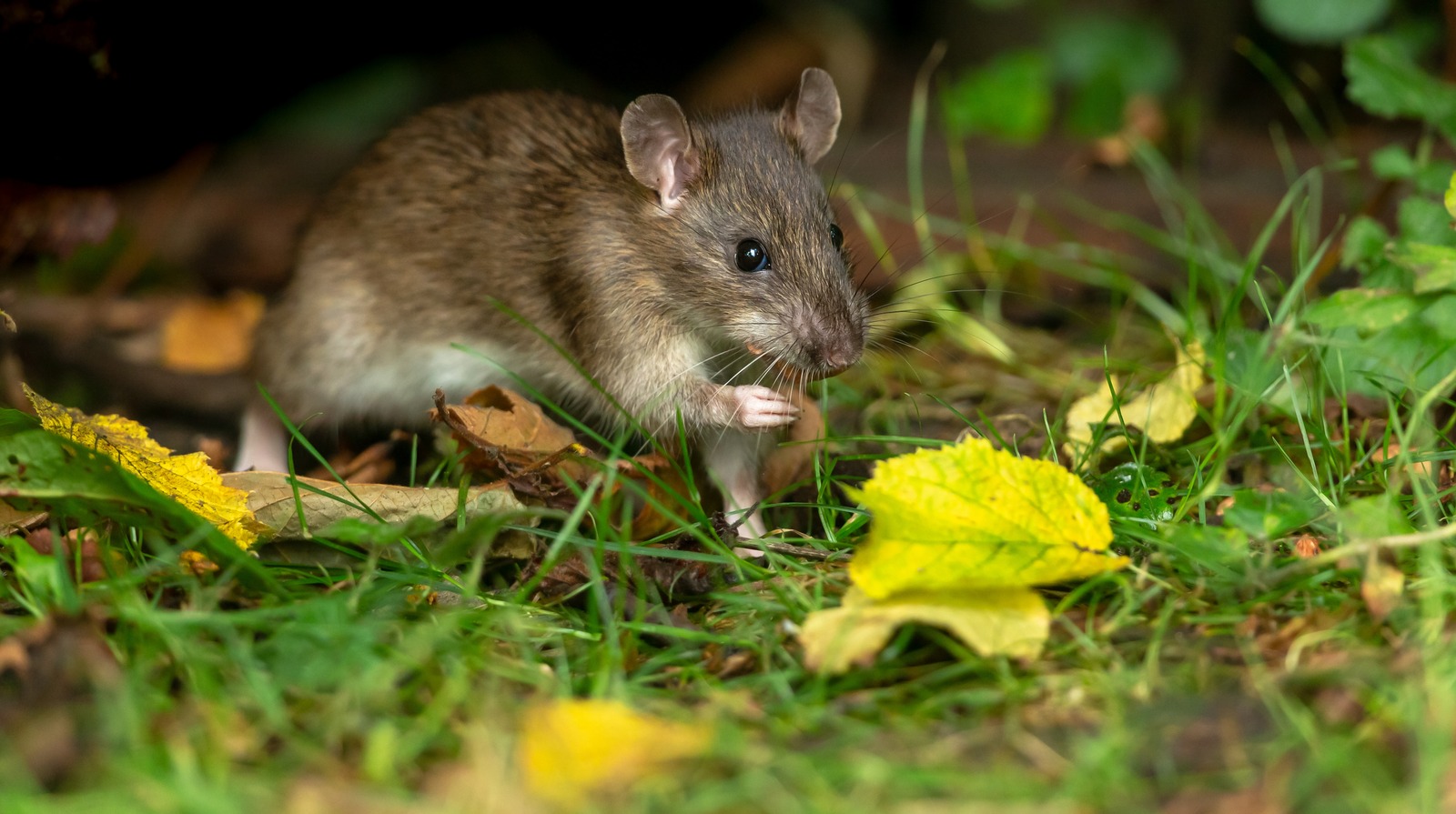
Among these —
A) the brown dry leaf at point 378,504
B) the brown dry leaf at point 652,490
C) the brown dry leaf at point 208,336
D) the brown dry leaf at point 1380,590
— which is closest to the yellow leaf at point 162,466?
the brown dry leaf at point 378,504

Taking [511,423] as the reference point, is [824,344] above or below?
above

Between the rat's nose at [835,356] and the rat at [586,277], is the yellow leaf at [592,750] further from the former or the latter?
the rat's nose at [835,356]

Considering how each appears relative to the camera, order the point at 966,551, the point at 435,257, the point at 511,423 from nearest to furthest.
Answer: the point at 966,551
the point at 511,423
the point at 435,257

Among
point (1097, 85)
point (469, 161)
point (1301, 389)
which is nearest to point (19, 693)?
point (469, 161)

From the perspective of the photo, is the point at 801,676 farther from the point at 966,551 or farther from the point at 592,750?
the point at 592,750

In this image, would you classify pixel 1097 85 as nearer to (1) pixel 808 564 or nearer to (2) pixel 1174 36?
(2) pixel 1174 36

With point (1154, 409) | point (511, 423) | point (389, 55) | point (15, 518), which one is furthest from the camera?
point (389, 55)

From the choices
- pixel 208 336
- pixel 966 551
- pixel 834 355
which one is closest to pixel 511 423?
pixel 834 355

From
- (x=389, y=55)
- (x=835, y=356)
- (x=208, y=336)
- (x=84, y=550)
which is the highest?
(x=389, y=55)
